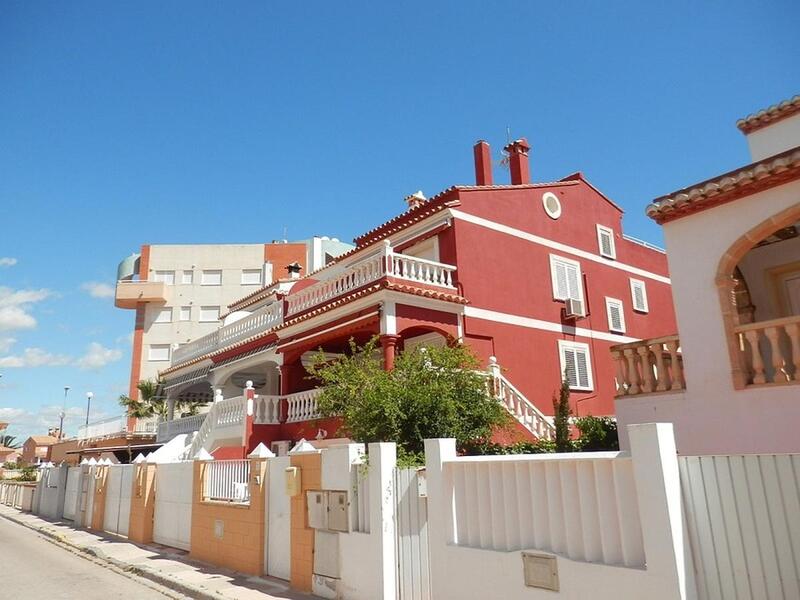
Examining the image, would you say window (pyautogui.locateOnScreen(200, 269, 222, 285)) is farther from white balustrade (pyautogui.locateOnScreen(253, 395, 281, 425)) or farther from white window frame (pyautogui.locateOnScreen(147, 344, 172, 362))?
white balustrade (pyautogui.locateOnScreen(253, 395, 281, 425))

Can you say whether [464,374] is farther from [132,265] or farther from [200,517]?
[132,265]

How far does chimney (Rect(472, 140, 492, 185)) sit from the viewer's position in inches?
830

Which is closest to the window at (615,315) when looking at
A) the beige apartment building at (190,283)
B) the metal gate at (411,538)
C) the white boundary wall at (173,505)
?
the white boundary wall at (173,505)

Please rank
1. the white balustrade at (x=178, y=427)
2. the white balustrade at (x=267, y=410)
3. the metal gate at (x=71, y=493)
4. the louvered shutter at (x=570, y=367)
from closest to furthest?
the white balustrade at (x=267, y=410), the louvered shutter at (x=570, y=367), the metal gate at (x=71, y=493), the white balustrade at (x=178, y=427)

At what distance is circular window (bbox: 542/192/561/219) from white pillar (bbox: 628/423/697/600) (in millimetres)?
16432

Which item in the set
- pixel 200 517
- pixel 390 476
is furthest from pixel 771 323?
pixel 200 517

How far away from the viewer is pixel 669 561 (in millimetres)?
4730

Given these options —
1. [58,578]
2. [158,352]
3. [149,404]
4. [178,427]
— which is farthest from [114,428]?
[58,578]

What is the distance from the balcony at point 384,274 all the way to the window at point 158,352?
1632 inches

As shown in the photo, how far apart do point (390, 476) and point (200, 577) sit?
4733 millimetres

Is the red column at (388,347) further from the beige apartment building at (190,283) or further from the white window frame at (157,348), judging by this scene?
the white window frame at (157,348)

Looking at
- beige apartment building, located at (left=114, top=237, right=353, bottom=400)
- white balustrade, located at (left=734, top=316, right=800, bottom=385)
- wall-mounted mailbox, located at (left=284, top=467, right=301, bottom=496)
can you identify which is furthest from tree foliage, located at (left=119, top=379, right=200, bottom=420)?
white balustrade, located at (left=734, top=316, right=800, bottom=385)

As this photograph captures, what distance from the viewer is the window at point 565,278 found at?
65.5ft

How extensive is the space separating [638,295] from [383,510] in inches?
731
